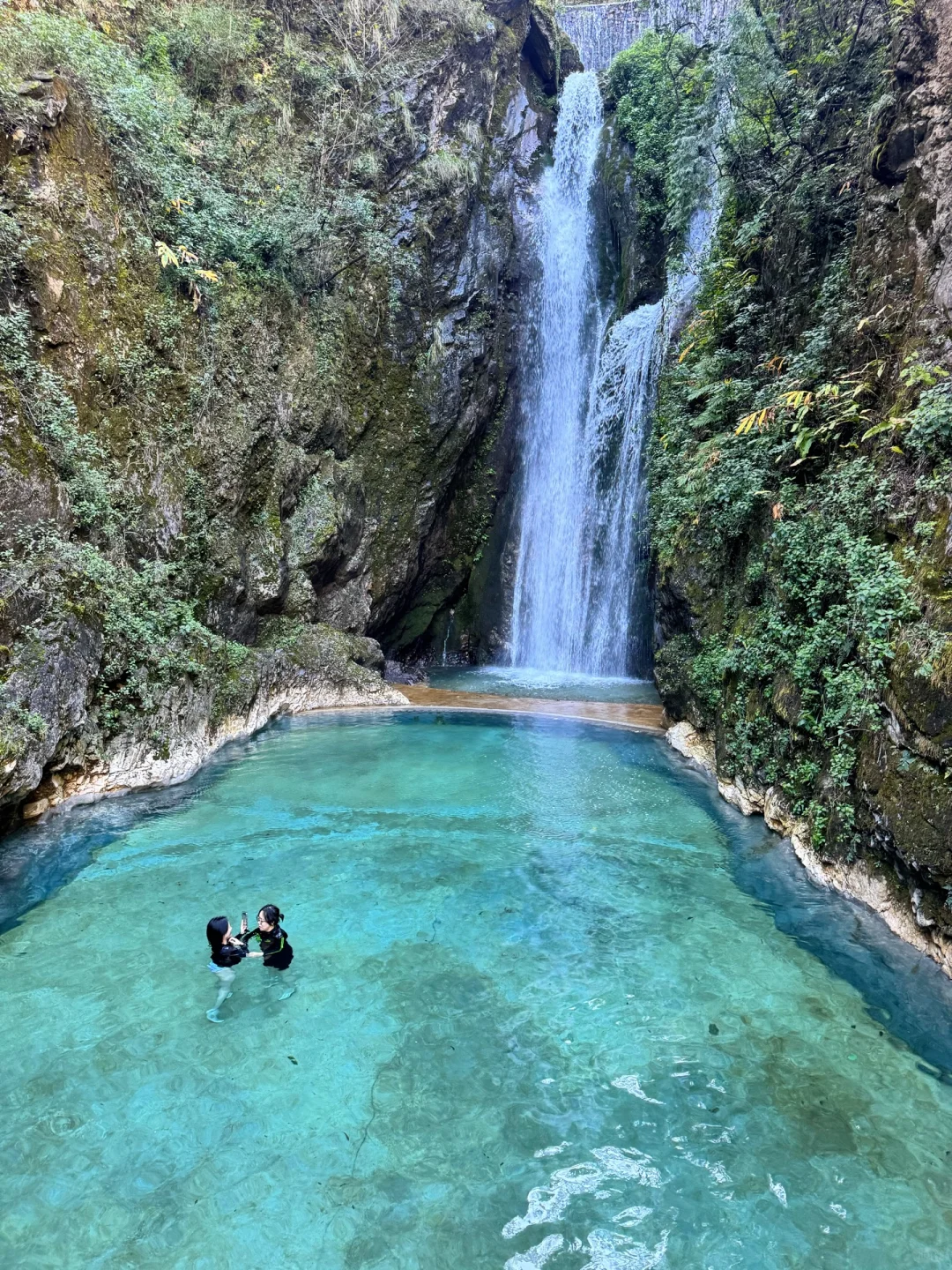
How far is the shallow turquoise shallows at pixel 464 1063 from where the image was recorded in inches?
115

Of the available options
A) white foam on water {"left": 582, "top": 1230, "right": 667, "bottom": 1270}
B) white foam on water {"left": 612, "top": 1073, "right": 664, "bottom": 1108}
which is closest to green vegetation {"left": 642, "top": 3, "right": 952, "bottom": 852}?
white foam on water {"left": 612, "top": 1073, "right": 664, "bottom": 1108}

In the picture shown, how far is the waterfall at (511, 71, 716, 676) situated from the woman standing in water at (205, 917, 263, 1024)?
12683mm

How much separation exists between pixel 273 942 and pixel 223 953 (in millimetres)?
320

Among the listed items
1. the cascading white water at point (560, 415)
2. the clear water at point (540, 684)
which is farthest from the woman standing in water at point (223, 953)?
the cascading white water at point (560, 415)

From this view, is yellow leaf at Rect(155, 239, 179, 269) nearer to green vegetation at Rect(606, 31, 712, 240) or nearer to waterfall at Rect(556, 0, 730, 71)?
Answer: green vegetation at Rect(606, 31, 712, 240)

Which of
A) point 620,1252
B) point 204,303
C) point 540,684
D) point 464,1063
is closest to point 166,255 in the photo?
point 204,303

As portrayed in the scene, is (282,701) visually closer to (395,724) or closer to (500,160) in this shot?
(395,724)

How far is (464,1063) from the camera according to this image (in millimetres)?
3850

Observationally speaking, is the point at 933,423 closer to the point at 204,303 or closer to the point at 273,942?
the point at 273,942

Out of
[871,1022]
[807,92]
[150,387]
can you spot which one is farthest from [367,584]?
[871,1022]

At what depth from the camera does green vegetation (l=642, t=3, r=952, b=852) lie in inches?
223

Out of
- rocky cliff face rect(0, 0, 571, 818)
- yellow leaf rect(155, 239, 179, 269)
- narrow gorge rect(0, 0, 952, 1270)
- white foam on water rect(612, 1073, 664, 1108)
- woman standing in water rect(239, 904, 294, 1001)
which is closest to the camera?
narrow gorge rect(0, 0, 952, 1270)

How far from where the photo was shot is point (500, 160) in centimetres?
1798

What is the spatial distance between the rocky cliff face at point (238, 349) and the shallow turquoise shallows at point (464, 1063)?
2.49m
